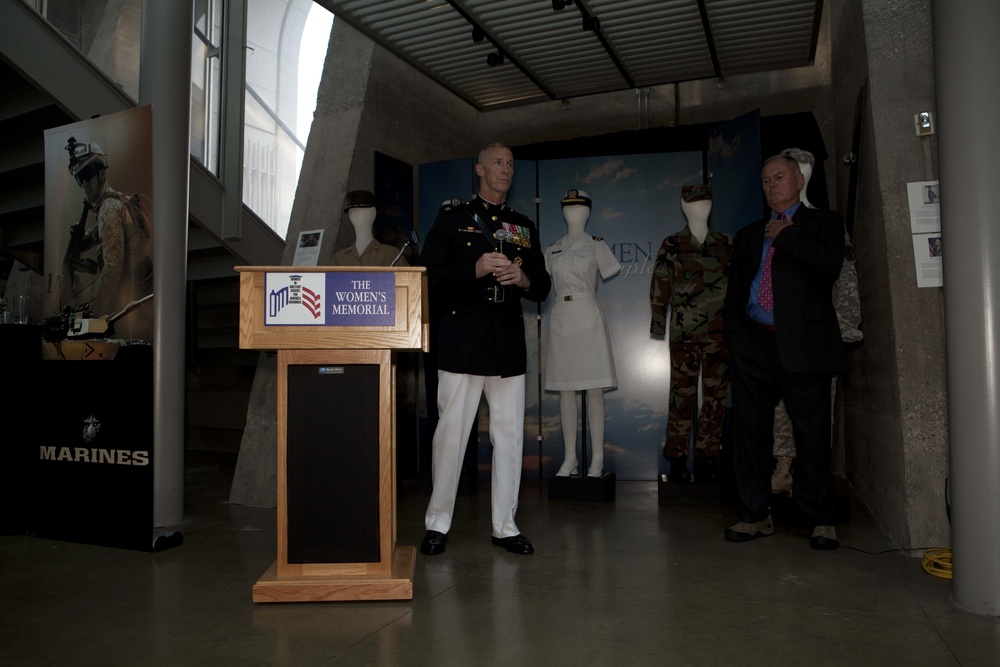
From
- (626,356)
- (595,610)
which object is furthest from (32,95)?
(595,610)

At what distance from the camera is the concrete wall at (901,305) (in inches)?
131

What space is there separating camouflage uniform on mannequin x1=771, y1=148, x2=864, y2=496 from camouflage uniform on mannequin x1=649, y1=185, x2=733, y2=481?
472 millimetres

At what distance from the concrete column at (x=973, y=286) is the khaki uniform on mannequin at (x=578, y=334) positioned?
8.70 feet

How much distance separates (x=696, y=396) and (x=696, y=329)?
0.49 meters

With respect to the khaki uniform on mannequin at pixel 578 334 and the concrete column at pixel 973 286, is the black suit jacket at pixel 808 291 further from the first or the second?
the khaki uniform on mannequin at pixel 578 334

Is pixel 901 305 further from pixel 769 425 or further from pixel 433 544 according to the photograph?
pixel 433 544

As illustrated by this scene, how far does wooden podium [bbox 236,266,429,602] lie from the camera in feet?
8.86

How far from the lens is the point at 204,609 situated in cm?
260

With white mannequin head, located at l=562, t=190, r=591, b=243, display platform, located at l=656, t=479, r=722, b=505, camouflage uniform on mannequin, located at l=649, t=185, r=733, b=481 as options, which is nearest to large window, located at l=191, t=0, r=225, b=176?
white mannequin head, located at l=562, t=190, r=591, b=243

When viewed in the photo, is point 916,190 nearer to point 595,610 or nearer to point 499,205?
point 499,205

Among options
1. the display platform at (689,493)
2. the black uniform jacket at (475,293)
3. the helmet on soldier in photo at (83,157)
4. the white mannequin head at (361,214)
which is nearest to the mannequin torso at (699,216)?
the display platform at (689,493)

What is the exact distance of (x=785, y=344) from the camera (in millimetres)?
3338

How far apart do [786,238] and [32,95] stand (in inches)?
193

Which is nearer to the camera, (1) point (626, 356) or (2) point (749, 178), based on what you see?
(2) point (749, 178)
